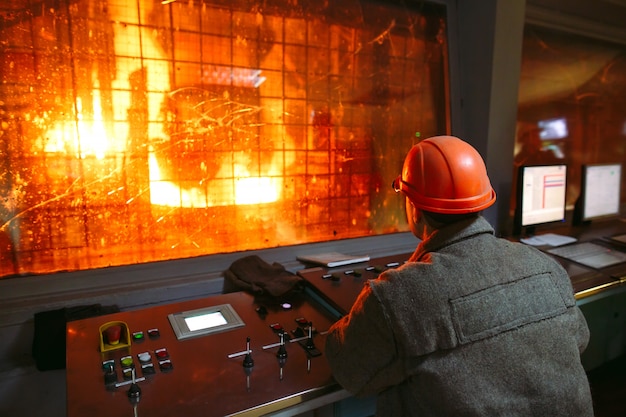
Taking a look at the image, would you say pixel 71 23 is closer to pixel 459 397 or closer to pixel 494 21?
pixel 459 397

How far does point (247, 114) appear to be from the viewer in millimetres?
1854

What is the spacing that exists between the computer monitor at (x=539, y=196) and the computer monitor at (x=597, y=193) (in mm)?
256

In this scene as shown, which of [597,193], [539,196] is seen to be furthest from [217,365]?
[597,193]

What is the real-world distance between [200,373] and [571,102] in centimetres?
297

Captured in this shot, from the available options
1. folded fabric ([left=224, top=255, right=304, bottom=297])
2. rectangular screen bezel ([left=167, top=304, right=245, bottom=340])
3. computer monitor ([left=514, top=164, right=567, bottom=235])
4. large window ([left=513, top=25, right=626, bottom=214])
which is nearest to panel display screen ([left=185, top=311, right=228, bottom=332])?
rectangular screen bezel ([left=167, top=304, right=245, bottom=340])

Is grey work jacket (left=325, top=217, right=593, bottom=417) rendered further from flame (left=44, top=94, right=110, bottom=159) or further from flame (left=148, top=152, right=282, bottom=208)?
flame (left=44, top=94, right=110, bottom=159)

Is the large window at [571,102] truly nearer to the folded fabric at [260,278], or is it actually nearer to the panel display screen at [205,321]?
the folded fabric at [260,278]

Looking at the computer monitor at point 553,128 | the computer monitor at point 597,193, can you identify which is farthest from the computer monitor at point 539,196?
the computer monitor at point 553,128

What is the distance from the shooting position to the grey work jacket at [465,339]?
0.87m

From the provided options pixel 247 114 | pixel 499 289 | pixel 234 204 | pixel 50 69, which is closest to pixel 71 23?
pixel 50 69

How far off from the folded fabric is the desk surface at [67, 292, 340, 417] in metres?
0.17

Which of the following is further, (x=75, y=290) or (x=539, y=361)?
(x=75, y=290)

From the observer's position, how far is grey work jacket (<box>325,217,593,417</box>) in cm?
87

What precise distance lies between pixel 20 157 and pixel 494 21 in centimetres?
220
